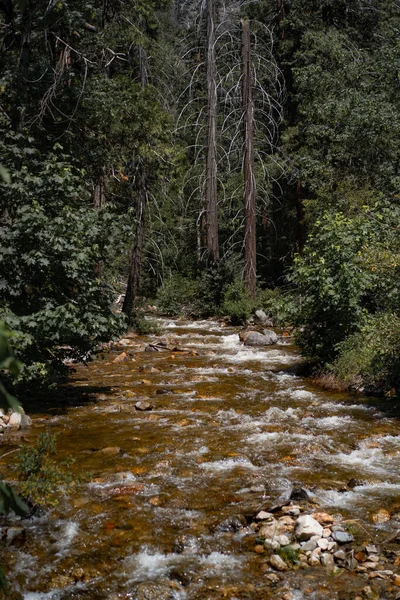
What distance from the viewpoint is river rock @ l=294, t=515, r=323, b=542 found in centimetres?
449

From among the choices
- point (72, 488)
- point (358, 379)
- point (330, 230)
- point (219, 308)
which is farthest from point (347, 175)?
point (72, 488)

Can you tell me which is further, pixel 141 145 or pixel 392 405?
pixel 141 145

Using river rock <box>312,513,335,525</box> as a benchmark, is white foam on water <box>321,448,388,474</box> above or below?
below

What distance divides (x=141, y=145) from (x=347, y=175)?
30.2 ft

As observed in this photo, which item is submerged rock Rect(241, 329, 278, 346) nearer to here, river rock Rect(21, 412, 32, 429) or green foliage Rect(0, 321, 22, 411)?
river rock Rect(21, 412, 32, 429)

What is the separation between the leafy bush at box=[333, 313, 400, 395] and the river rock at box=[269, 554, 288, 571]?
14.6 feet

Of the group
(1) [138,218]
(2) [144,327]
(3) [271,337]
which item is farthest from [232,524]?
(1) [138,218]

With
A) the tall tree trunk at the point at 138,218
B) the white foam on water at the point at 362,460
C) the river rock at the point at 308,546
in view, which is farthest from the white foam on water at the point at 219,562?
the tall tree trunk at the point at 138,218

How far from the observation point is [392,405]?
28.1 ft

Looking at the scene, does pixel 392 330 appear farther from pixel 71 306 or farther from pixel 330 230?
pixel 71 306

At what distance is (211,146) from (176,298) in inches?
242

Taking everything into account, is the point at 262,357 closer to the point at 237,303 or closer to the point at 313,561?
the point at 237,303

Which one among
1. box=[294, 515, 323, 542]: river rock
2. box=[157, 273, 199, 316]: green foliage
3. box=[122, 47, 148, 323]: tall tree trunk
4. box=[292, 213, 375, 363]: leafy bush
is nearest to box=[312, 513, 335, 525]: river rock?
box=[294, 515, 323, 542]: river rock

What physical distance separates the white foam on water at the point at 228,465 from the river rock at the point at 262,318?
12103 millimetres
